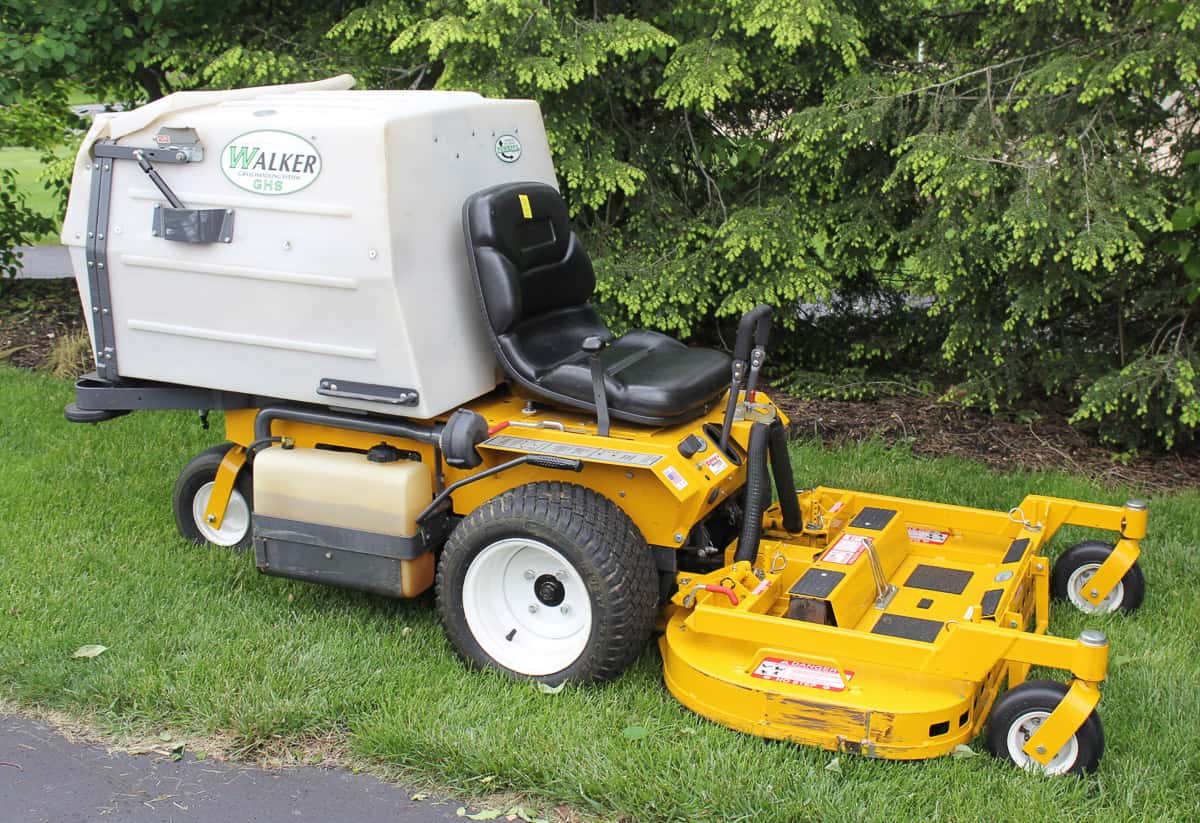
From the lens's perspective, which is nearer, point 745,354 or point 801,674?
point 801,674

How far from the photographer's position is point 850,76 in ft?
22.1

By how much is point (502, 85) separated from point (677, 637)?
11.0 ft

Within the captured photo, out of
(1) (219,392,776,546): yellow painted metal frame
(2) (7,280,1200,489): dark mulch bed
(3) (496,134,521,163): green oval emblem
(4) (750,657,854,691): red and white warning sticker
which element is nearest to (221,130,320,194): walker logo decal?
(3) (496,134,521,163): green oval emblem

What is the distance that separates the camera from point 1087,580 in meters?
4.91

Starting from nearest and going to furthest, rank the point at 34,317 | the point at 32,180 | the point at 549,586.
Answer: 1. the point at 549,586
2. the point at 34,317
3. the point at 32,180

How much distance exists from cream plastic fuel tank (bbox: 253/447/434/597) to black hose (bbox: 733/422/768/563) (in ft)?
3.71

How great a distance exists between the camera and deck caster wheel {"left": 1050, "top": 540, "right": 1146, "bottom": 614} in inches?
192

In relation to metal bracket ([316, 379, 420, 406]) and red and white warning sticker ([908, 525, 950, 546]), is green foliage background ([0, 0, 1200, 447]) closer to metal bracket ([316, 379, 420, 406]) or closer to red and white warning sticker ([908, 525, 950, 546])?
red and white warning sticker ([908, 525, 950, 546])

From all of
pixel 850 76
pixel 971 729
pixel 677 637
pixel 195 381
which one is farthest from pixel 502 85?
pixel 971 729

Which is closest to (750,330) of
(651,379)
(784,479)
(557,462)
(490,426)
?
(651,379)

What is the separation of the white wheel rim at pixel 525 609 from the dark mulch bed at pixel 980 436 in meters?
2.88

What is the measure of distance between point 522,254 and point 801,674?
1783mm

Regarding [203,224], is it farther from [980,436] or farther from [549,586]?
[980,436]

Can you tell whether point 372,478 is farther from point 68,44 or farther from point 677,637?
point 68,44
